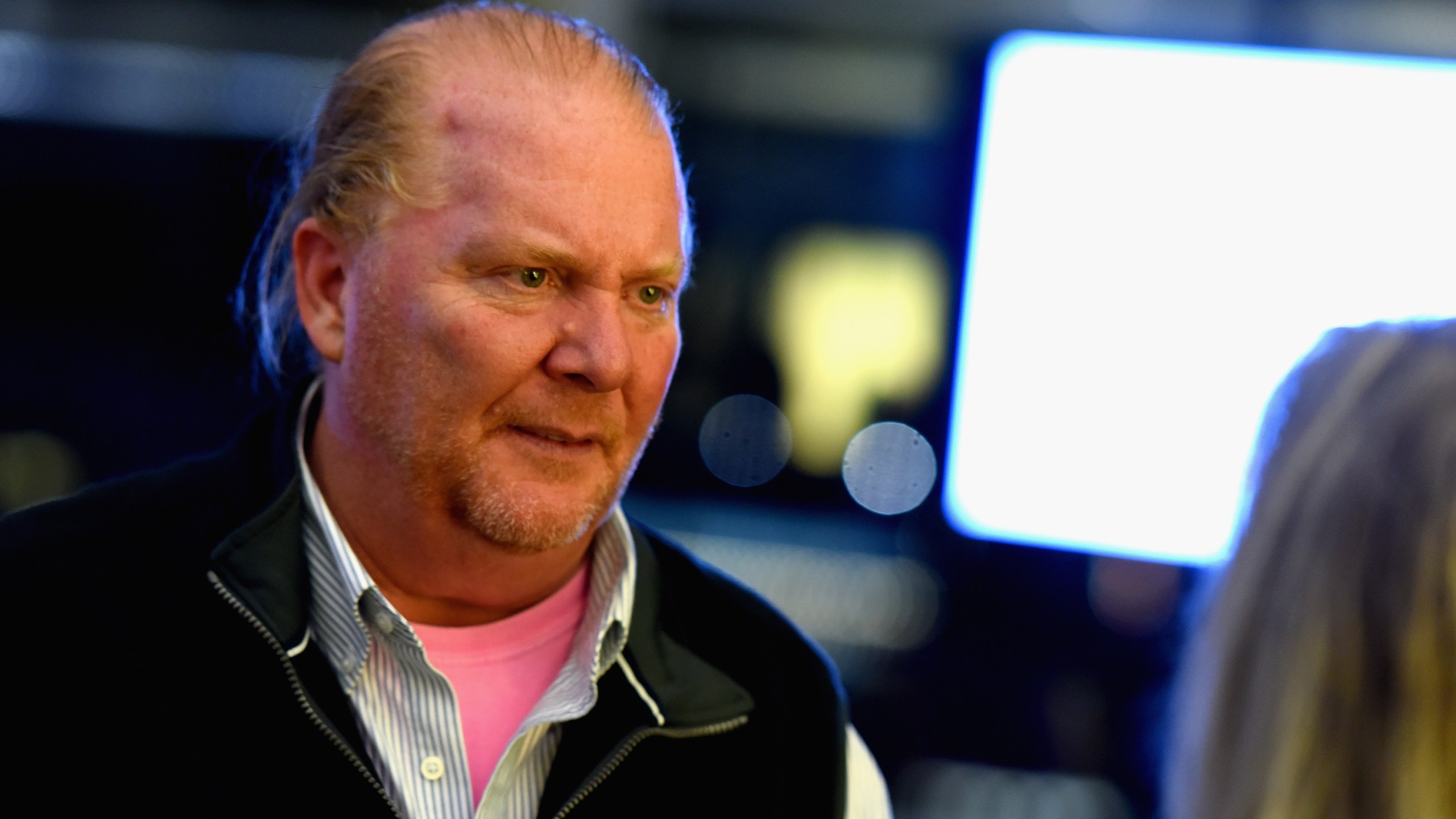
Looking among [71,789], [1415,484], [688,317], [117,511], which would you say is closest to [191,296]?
[688,317]

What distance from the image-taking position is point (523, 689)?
4.60 ft

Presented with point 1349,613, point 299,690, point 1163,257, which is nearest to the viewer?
point 1349,613

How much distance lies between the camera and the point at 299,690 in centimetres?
125

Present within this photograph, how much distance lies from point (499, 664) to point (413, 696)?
11 centimetres

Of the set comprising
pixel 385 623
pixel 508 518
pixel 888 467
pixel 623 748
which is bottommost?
pixel 888 467

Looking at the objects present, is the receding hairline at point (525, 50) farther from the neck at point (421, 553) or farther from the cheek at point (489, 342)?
the neck at point (421, 553)

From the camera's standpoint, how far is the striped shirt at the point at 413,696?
129 centimetres

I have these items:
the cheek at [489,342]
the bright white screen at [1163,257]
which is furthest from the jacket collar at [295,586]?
the bright white screen at [1163,257]

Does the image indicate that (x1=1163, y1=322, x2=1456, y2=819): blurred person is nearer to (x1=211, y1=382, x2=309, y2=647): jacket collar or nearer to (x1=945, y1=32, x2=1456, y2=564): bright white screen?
(x1=211, y1=382, x2=309, y2=647): jacket collar

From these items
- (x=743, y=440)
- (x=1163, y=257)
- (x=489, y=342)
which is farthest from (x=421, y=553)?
(x=1163, y=257)

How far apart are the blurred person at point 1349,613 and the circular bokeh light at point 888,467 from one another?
6.08ft

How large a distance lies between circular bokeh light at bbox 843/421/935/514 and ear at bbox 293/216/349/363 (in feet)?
5.49

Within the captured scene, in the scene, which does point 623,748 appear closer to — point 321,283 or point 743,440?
point 321,283

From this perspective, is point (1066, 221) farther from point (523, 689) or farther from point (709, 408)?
point (523, 689)
